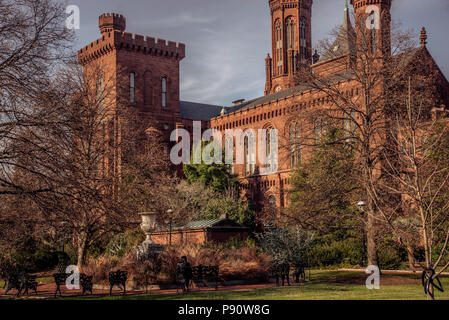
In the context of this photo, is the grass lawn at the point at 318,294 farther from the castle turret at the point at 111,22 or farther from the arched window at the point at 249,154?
the castle turret at the point at 111,22

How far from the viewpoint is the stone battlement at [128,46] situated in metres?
48.6

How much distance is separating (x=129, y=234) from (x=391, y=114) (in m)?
14.7

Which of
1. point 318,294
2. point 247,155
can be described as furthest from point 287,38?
point 318,294

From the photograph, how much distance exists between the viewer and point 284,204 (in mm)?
45719

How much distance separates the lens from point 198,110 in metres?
59.0

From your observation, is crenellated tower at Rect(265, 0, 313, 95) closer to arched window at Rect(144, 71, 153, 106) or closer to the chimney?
the chimney

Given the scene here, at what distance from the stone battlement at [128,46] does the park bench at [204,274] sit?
3542 cm

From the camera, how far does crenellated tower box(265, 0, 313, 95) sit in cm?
6388

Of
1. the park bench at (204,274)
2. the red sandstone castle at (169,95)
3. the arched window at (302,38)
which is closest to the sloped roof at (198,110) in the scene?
the red sandstone castle at (169,95)

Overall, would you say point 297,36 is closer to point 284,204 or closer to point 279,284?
point 284,204

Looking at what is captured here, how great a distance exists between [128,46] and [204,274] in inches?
1437

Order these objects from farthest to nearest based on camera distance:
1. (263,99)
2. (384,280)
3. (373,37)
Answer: (263,99) < (373,37) < (384,280)

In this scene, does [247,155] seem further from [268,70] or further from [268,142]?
[268,70]
